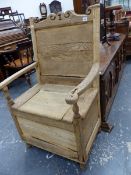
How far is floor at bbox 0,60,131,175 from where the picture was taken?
1277 millimetres

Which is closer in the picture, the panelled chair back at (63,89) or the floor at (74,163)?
the panelled chair back at (63,89)

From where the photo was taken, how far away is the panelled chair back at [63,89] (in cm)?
113

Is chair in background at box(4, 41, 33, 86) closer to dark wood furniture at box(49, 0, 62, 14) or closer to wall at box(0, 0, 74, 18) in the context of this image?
dark wood furniture at box(49, 0, 62, 14)

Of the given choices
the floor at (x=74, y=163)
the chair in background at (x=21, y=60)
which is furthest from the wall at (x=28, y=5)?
the floor at (x=74, y=163)

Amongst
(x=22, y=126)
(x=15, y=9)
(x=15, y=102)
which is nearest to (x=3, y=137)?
(x=22, y=126)

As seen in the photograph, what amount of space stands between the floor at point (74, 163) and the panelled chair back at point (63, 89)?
123 mm

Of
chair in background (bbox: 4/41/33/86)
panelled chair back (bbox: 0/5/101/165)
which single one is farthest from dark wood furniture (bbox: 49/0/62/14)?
panelled chair back (bbox: 0/5/101/165)

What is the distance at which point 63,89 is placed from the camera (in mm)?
1464

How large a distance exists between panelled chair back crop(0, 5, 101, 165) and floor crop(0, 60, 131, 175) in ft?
0.41

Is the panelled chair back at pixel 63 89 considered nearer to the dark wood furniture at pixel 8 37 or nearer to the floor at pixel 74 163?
the floor at pixel 74 163

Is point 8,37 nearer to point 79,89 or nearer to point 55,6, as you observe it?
point 79,89

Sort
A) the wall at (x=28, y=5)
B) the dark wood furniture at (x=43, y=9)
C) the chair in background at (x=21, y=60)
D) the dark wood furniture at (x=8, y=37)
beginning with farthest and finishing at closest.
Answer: the dark wood furniture at (x=43, y=9) < the wall at (x=28, y=5) < the dark wood furniture at (x=8, y=37) < the chair in background at (x=21, y=60)

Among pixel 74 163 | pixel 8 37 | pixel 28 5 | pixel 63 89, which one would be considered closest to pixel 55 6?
pixel 28 5

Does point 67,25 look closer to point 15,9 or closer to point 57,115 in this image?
point 57,115
